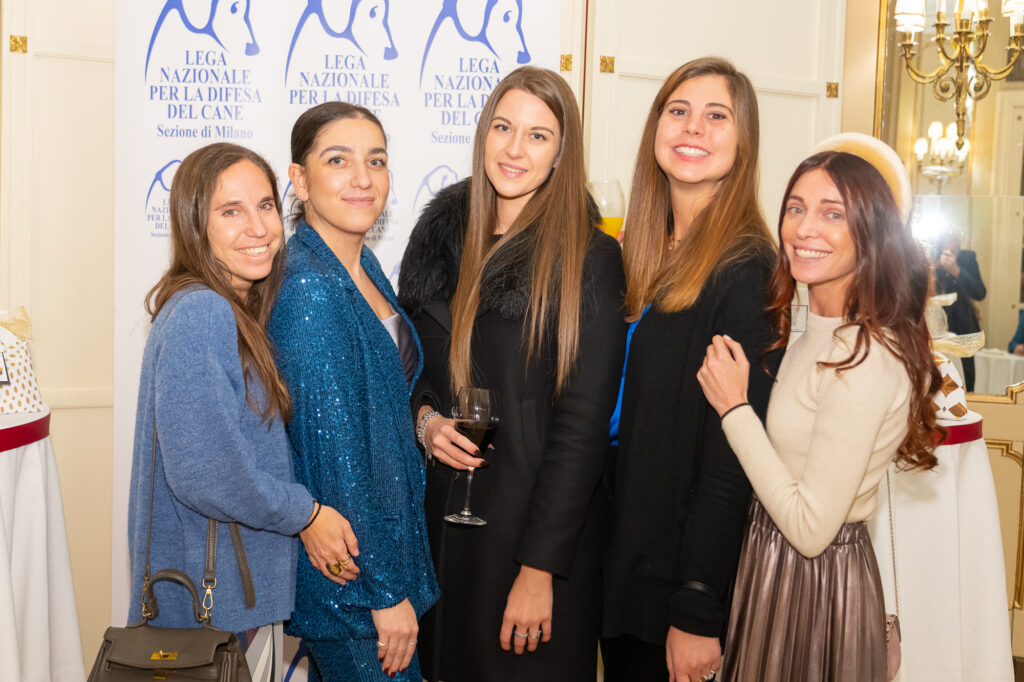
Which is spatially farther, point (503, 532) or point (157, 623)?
point (503, 532)

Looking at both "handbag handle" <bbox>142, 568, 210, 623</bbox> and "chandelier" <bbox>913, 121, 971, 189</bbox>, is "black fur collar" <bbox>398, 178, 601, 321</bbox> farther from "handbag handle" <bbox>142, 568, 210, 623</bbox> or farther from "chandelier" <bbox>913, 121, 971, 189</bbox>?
"chandelier" <bbox>913, 121, 971, 189</bbox>

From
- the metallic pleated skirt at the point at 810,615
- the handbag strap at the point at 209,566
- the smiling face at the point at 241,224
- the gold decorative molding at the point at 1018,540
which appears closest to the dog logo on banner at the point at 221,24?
the smiling face at the point at 241,224

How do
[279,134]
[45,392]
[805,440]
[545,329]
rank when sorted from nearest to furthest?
[805,440] → [545,329] → [279,134] → [45,392]

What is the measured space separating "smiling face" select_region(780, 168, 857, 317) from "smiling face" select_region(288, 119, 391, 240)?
3.08 feet

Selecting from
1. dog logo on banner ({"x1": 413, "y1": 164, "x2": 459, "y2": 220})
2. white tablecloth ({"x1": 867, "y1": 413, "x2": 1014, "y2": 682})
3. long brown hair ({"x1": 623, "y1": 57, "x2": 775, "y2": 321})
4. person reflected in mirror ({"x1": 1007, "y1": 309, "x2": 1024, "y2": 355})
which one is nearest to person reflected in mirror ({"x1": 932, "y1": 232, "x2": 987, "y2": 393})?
person reflected in mirror ({"x1": 1007, "y1": 309, "x2": 1024, "y2": 355})

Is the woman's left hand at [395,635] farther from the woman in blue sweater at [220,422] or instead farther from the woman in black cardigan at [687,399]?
the woman in black cardigan at [687,399]

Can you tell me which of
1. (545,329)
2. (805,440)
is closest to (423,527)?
(545,329)

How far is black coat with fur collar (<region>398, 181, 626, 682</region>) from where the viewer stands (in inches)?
73.9

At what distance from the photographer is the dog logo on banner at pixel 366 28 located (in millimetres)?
3279

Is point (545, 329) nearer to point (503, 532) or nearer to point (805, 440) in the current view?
point (503, 532)

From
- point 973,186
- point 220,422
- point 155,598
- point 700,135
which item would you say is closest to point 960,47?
point 973,186

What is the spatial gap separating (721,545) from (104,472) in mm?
3145

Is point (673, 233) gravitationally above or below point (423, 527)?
above

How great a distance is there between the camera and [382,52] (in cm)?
333
